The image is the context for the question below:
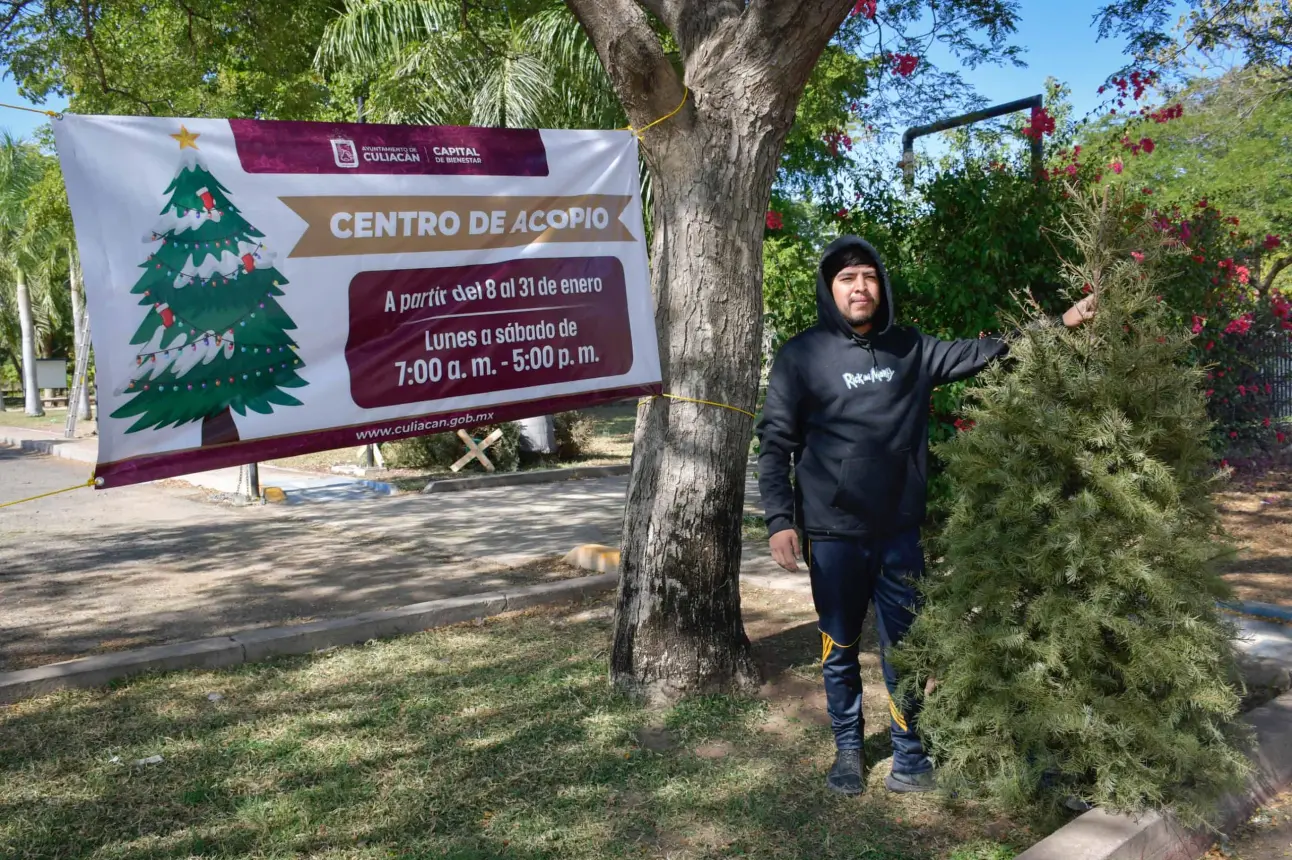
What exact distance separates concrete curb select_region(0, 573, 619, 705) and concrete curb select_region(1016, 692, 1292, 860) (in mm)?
3792

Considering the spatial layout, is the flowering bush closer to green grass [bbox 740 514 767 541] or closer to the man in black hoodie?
green grass [bbox 740 514 767 541]

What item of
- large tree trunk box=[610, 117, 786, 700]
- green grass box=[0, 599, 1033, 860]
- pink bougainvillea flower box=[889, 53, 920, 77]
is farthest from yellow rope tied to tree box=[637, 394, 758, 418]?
pink bougainvillea flower box=[889, 53, 920, 77]

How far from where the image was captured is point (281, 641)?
5422 millimetres

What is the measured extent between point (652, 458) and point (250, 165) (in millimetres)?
1987

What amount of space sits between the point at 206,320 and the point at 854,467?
92.9 inches

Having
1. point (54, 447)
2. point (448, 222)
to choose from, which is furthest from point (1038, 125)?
point (54, 447)

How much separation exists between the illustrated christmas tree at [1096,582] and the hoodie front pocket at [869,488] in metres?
0.26

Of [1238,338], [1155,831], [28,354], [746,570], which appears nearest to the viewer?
[1155,831]

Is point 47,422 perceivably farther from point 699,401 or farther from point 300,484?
point 699,401

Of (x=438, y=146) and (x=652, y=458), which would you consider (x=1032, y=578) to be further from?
(x=438, y=146)

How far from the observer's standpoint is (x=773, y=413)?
12.1 feet

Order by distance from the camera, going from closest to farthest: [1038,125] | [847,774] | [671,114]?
[847,774] → [671,114] → [1038,125]

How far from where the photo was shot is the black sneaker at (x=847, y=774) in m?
3.61

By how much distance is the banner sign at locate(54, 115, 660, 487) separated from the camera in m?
3.50
